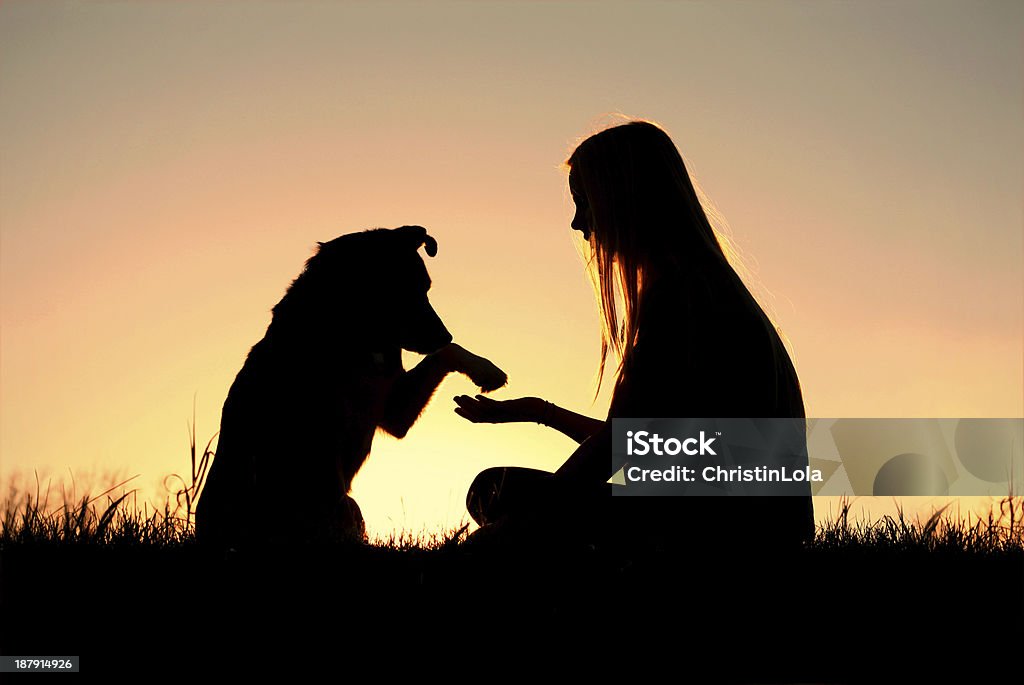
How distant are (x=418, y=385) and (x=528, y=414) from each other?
2067 mm

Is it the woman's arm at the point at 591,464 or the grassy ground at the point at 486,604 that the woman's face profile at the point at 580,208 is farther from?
the grassy ground at the point at 486,604

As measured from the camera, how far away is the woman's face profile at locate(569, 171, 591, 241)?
3523 millimetres

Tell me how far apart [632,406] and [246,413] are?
2280 mm

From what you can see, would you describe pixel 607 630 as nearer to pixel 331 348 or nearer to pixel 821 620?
pixel 821 620

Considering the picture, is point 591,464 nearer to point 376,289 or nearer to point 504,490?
point 504,490

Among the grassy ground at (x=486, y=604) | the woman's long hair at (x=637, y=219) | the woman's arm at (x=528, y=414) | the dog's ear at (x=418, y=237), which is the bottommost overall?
the grassy ground at (x=486, y=604)

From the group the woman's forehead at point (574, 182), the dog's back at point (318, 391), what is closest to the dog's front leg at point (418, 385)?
the dog's back at point (318, 391)

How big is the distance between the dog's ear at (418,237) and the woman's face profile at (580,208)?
85.5 inches

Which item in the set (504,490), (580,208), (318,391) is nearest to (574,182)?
(580,208)

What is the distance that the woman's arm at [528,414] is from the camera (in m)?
3.73

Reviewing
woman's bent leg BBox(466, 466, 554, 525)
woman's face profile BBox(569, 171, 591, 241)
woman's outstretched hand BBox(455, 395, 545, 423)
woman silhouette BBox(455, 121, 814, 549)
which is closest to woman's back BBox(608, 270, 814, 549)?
woman silhouette BBox(455, 121, 814, 549)

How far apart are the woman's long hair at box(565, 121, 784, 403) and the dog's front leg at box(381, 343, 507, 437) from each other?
2411 mm

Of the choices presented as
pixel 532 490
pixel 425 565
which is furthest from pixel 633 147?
pixel 425 565

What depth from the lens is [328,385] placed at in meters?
4.96
